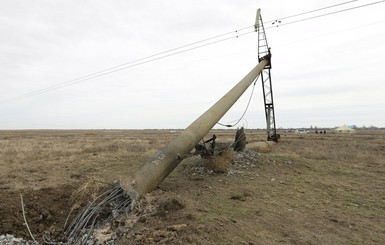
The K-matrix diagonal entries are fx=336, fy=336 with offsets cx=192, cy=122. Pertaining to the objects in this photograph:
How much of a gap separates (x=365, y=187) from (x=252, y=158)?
4.36 m

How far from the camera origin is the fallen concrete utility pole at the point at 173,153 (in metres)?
8.53

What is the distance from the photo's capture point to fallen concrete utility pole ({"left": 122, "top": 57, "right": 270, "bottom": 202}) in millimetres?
8530

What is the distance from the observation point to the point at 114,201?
7.99 m

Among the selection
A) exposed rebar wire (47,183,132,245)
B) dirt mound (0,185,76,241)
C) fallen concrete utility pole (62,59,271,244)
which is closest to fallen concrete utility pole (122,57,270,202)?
fallen concrete utility pole (62,59,271,244)

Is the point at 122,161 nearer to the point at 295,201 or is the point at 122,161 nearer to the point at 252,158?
the point at 252,158

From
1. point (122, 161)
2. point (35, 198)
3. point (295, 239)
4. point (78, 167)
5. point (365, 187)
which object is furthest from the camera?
point (122, 161)

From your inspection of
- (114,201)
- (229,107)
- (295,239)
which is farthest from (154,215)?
(229,107)

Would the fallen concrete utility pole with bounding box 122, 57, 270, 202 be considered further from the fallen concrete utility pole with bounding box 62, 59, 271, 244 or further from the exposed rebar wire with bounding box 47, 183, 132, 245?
the exposed rebar wire with bounding box 47, 183, 132, 245

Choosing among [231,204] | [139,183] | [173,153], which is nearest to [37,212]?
[139,183]

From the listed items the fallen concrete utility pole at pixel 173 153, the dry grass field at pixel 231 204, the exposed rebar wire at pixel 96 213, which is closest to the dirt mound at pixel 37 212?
the dry grass field at pixel 231 204

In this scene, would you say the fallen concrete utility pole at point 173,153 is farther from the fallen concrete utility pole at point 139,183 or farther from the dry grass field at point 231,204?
the dry grass field at point 231,204

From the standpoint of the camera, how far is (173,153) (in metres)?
9.91

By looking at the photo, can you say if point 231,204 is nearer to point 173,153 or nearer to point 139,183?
point 173,153

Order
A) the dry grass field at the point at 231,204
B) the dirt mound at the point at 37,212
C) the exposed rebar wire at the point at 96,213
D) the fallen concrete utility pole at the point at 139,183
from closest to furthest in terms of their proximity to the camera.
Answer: the dry grass field at the point at 231,204
the exposed rebar wire at the point at 96,213
the fallen concrete utility pole at the point at 139,183
the dirt mound at the point at 37,212
